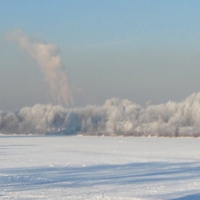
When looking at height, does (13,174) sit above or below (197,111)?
below

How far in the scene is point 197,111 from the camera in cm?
6919

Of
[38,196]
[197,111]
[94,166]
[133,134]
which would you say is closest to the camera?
[38,196]

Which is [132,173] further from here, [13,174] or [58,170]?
[13,174]

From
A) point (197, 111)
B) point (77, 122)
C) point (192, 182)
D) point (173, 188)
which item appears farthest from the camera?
point (77, 122)

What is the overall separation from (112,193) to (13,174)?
197 inches

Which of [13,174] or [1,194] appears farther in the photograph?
[13,174]

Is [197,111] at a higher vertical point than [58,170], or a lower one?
higher

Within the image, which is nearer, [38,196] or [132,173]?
[38,196]

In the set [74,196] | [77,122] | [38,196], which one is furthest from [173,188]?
[77,122]

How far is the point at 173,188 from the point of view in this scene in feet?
42.1

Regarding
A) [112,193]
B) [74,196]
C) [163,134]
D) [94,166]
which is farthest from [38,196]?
[163,134]

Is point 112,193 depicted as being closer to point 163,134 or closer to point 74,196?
point 74,196

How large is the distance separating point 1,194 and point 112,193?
107 inches

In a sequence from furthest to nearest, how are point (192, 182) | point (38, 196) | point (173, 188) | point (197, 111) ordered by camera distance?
1. point (197, 111)
2. point (192, 182)
3. point (173, 188)
4. point (38, 196)
